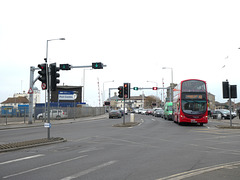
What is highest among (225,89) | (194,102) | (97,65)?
(97,65)

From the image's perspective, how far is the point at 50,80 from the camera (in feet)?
44.0

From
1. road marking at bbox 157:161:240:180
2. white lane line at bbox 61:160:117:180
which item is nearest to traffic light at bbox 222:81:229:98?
road marking at bbox 157:161:240:180

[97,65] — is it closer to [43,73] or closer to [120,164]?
[43,73]

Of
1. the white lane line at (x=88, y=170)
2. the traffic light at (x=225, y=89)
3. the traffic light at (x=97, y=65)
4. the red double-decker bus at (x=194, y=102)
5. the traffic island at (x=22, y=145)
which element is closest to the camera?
the white lane line at (x=88, y=170)

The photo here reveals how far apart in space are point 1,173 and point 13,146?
4345 mm

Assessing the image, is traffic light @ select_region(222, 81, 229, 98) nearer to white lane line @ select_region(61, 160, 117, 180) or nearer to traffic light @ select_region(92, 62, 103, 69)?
traffic light @ select_region(92, 62, 103, 69)

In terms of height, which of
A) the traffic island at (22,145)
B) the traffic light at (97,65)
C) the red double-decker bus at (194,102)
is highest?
the traffic light at (97,65)

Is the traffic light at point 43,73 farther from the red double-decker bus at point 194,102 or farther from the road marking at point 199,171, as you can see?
the red double-decker bus at point 194,102

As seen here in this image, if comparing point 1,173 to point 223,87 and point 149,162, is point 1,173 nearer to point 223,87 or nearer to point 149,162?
point 149,162

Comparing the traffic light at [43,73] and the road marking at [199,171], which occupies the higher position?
the traffic light at [43,73]

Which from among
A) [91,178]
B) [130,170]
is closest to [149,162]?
[130,170]

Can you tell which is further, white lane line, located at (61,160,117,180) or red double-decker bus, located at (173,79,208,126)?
red double-decker bus, located at (173,79,208,126)

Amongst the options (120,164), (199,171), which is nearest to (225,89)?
(199,171)

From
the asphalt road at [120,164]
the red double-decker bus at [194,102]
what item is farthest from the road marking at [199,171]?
the red double-decker bus at [194,102]
